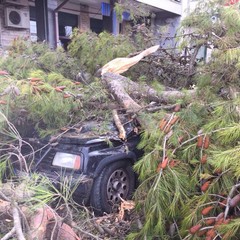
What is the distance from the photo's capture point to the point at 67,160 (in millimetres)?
2977

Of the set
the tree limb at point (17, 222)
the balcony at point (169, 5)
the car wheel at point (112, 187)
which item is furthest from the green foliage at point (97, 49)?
the balcony at point (169, 5)

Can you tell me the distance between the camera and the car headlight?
292 cm

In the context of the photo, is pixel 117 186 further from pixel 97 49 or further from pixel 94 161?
pixel 97 49

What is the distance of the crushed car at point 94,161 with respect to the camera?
292 cm

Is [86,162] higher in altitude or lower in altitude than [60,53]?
lower

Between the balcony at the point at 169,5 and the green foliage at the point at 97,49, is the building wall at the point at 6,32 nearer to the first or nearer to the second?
the green foliage at the point at 97,49

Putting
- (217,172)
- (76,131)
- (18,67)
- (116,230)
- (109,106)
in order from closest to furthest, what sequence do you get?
(217,172), (116,230), (76,131), (109,106), (18,67)

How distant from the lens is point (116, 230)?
2.70 m

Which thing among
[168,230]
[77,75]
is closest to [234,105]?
[168,230]

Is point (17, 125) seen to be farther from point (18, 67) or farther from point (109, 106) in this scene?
point (18, 67)

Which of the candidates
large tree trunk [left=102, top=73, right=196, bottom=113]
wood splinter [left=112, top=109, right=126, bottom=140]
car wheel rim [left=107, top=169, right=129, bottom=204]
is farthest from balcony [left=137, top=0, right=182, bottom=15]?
car wheel rim [left=107, top=169, right=129, bottom=204]

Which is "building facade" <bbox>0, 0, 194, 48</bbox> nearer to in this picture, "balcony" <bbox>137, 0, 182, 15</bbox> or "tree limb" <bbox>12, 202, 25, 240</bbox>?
"balcony" <bbox>137, 0, 182, 15</bbox>

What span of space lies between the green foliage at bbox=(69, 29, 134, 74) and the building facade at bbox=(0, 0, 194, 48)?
252 cm

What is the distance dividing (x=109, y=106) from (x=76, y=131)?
0.57m
